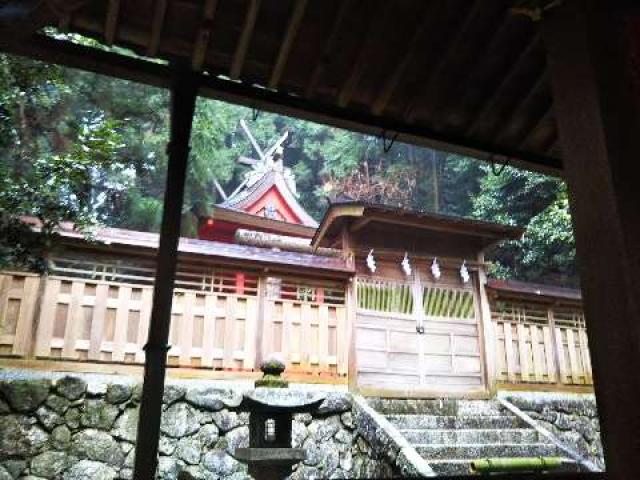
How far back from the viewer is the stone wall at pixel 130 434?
22.0 feet

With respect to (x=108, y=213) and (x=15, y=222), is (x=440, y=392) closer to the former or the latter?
(x=15, y=222)

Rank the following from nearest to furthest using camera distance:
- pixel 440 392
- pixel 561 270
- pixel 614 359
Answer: pixel 614 359, pixel 440 392, pixel 561 270

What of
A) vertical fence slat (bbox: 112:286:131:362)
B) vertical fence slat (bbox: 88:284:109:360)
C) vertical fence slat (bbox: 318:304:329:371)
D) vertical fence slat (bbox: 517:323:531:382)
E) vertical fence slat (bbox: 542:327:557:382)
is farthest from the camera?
vertical fence slat (bbox: 542:327:557:382)

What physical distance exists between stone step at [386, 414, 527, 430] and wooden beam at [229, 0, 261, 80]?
22.3 ft

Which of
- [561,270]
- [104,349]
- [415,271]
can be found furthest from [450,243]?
[561,270]

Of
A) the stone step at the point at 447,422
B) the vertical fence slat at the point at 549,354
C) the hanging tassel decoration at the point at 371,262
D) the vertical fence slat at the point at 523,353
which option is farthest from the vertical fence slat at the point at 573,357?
the hanging tassel decoration at the point at 371,262

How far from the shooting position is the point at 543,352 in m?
10.6

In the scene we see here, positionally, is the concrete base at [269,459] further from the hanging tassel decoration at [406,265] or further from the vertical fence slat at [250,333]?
the hanging tassel decoration at [406,265]

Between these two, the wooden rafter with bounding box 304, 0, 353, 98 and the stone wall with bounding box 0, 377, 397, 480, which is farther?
the stone wall with bounding box 0, 377, 397, 480

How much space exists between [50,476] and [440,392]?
255 inches

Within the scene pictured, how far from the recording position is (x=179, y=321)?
7.97 meters

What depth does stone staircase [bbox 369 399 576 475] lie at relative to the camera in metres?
7.23

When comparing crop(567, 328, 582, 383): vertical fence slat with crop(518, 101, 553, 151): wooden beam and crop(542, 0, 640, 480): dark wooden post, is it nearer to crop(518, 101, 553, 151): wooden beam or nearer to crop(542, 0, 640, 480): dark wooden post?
crop(518, 101, 553, 151): wooden beam

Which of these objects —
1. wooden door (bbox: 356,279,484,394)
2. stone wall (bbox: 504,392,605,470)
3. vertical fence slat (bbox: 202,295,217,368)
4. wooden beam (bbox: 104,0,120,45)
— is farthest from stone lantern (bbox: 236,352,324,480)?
stone wall (bbox: 504,392,605,470)
